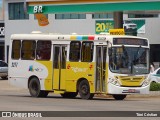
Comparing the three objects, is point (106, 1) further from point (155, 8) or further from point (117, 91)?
point (117, 91)

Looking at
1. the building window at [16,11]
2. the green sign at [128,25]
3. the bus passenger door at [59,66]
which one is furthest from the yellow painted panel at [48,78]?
the building window at [16,11]

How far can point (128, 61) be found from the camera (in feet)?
95.0

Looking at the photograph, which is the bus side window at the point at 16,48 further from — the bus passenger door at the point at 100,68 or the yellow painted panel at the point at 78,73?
the bus passenger door at the point at 100,68

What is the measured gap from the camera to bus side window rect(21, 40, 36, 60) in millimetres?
31875

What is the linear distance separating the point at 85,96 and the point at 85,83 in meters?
0.56

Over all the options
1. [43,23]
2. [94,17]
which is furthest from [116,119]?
[94,17]

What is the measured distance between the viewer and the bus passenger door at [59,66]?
99.9 ft

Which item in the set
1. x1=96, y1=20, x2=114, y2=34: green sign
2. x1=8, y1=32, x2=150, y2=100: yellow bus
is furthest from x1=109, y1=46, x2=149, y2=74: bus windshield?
x1=96, y1=20, x2=114, y2=34: green sign

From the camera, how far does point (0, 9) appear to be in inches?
3438

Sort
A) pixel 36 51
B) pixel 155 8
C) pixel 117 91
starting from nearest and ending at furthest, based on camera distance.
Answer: pixel 117 91 → pixel 36 51 → pixel 155 8

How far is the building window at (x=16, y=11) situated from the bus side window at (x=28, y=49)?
1382 inches

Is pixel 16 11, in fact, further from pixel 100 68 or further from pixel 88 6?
pixel 100 68

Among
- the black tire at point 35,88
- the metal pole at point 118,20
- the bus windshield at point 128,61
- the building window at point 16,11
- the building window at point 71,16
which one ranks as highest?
the building window at point 16,11

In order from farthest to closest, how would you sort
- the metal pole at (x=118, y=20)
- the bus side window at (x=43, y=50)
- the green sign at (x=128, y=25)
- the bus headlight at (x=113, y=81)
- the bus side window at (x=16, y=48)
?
the green sign at (x=128, y=25)
the metal pole at (x=118, y=20)
the bus side window at (x=16, y=48)
the bus side window at (x=43, y=50)
the bus headlight at (x=113, y=81)
